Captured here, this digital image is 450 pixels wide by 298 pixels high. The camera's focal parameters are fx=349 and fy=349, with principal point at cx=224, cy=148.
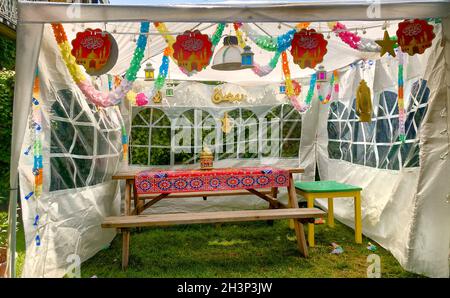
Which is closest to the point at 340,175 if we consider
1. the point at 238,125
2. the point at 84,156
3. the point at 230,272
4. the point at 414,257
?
the point at 238,125

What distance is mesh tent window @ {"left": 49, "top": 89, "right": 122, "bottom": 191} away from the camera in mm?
3508

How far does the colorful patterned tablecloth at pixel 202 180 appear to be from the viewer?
14.3ft

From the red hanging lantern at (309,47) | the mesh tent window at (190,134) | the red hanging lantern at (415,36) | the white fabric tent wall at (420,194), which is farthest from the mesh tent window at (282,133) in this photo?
the red hanging lantern at (415,36)

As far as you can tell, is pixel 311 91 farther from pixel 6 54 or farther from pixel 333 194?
pixel 6 54

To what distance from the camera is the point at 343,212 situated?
564 cm

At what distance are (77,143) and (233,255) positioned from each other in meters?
2.26

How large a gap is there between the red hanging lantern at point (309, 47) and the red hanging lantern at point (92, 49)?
1.72m

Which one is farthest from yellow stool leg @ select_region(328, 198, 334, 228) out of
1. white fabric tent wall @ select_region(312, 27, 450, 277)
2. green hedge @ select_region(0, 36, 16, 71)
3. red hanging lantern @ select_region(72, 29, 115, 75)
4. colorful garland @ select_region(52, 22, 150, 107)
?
green hedge @ select_region(0, 36, 16, 71)

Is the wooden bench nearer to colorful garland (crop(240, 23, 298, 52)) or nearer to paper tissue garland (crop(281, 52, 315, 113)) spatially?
colorful garland (crop(240, 23, 298, 52))

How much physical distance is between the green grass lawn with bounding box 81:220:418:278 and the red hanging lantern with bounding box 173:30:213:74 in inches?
84.9

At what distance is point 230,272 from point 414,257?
6.13 feet

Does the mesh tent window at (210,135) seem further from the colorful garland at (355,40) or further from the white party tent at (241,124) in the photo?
the colorful garland at (355,40)

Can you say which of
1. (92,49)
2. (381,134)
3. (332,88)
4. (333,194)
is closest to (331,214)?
(333,194)

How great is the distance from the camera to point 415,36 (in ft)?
10.0
